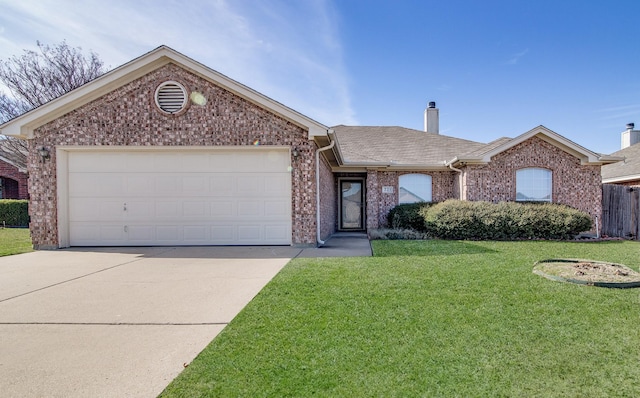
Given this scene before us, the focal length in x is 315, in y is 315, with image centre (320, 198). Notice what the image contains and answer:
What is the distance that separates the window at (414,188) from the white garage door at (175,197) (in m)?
6.79

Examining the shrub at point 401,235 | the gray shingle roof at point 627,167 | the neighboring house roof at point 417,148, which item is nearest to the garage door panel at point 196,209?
the neighboring house roof at point 417,148

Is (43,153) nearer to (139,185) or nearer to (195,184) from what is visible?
(139,185)

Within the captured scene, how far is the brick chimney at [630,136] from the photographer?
850 inches

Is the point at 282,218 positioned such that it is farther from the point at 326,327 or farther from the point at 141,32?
the point at 141,32

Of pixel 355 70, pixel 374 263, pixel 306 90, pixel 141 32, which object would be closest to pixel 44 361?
pixel 374 263

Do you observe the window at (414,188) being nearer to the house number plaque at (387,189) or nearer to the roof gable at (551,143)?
the house number plaque at (387,189)

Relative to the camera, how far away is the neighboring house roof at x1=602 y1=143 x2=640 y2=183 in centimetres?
1450

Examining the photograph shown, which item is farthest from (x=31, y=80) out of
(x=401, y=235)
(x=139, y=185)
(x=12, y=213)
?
(x=401, y=235)

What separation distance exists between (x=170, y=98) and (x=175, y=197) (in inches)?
110

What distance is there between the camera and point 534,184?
12312mm

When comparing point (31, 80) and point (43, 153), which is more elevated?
point (31, 80)

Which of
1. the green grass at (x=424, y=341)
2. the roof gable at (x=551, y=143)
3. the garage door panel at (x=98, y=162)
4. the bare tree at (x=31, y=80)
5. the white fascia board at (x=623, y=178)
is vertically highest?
the bare tree at (x=31, y=80)

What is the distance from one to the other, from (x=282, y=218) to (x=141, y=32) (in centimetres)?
810

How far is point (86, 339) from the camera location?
318cm
